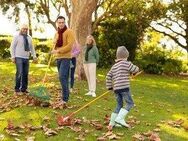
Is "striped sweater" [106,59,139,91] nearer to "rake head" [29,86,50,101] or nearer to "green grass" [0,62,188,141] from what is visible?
"green grass" [0,62,188,141]

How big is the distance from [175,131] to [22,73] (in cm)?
557

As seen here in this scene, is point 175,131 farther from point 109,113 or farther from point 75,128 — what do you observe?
point 75,128

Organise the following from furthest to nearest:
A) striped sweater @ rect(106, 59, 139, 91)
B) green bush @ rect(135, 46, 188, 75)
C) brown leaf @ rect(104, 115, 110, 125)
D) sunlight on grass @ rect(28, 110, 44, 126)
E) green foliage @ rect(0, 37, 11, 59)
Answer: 1. green foliage @ rect(0, 37, 11, 59)
2. green bush @ rect(135, 46, 188, 75)
3. brown leaf @ rect(104, 115, 110, 125)
4. sunlight on grass @ rect(28, 110, 44, 126)
5. striped sweater @ rect(106, 59, 139, 91)

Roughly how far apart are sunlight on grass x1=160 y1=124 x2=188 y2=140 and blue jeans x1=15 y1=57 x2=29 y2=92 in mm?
5021

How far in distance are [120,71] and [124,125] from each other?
121 cm

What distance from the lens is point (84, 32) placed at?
2117cm

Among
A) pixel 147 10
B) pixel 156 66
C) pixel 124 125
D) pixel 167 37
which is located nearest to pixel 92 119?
pixel 124 125

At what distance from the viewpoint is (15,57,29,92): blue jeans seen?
14.4 metres

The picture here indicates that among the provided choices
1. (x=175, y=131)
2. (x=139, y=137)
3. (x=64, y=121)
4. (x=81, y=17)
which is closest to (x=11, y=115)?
(x=64, y=121)

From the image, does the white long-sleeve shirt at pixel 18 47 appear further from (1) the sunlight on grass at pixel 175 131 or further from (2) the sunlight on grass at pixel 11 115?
(1) the sunlight on grass at pixel 175 131

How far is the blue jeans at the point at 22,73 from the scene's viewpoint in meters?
14.4

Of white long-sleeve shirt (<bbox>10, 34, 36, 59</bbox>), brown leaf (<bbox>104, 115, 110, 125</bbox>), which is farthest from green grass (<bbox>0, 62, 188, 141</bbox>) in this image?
white long-sleeve shirt (<bbox>10, 34, 36, 59</bbox>)

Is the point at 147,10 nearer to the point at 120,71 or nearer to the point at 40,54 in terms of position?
the point at 40,54

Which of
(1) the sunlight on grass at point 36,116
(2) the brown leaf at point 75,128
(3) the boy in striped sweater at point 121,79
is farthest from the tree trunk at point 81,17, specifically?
(2) the brown leaf at point 75,128
